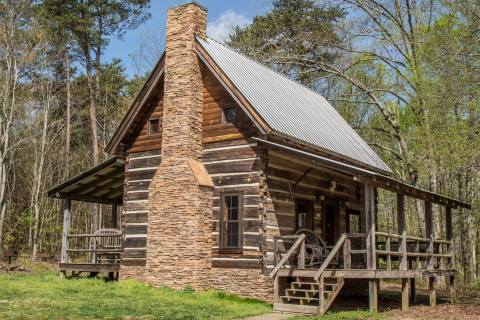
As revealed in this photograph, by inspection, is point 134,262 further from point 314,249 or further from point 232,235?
point 314,249

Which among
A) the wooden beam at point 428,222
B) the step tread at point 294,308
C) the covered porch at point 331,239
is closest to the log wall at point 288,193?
the covered porch at point 331,239

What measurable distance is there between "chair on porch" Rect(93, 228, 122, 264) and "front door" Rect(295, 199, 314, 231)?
643 centimetres

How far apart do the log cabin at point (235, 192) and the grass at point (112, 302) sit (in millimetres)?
697

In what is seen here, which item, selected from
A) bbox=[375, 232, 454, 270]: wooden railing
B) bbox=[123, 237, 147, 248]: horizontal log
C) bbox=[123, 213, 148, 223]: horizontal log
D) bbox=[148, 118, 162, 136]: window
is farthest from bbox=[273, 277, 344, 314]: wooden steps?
bbox=[148, 118, 162, 136]: window

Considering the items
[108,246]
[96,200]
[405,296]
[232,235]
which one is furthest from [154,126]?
[405,296]

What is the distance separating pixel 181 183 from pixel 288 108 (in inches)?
199

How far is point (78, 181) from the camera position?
21.9m

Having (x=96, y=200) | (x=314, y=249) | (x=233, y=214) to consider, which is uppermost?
(x=96, y=200)

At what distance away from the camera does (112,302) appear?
14414mm

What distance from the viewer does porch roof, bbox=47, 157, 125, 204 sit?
21.1 m

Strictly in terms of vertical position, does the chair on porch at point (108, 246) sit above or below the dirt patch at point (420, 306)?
above

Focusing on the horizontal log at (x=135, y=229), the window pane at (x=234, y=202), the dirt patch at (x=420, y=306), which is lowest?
the dirt patch at (x=420, y=306)

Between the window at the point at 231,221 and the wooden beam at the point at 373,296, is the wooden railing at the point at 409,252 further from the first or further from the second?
the window at the point at 231,221

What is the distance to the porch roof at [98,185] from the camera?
21062 mm
